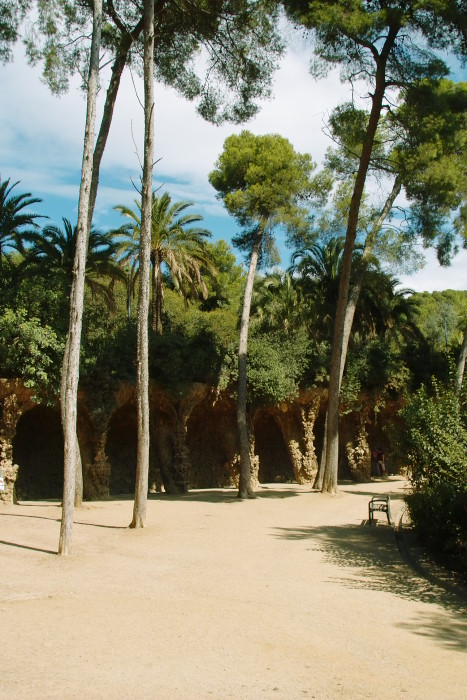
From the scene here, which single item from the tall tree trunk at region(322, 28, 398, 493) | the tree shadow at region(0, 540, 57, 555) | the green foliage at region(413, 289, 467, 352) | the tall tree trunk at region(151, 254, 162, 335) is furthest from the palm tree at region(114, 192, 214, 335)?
the green foliage at region(413, 289, 467, 352)

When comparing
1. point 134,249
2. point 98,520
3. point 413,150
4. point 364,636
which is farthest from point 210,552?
point 134,249

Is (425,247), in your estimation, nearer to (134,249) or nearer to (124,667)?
(134,249)

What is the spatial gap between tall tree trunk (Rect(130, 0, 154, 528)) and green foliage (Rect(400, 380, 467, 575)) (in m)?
5.07

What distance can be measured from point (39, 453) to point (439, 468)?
52.3 feet

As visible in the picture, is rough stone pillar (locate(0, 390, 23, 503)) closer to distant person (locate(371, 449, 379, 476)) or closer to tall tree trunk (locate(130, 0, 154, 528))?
tall tree trunk (locate(130, 0, 154, 528))

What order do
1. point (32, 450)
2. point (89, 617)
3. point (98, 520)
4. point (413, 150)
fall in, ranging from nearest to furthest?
point (89, 617) → point (98, 520) → point (413, 150) → point (32, 450)

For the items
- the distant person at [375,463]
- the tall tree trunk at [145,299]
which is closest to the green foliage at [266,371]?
the distant person at [375,463]

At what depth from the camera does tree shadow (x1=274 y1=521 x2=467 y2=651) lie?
655 cm

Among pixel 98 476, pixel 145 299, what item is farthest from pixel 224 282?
pixel 145 299

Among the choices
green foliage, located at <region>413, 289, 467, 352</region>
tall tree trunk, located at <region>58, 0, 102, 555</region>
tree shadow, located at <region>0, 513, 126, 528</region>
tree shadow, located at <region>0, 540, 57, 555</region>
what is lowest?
tree shadow, located at <region>0, 540, 57, 555</region>

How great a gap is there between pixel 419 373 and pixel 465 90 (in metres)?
12.9

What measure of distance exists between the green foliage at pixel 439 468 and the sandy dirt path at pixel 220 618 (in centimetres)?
84

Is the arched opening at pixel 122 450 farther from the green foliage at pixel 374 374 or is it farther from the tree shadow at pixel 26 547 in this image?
the tree shadow at pixel 26 547

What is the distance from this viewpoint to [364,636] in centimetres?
607
